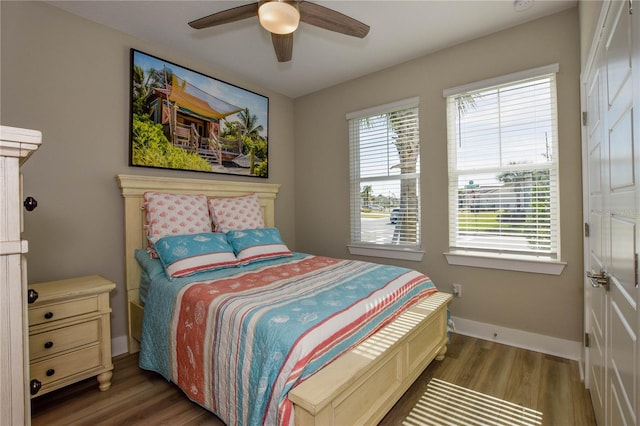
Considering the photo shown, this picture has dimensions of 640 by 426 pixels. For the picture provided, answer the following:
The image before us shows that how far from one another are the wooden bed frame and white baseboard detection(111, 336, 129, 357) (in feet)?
0.19

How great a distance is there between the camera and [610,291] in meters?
1.30

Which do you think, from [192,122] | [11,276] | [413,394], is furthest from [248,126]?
[413,394]

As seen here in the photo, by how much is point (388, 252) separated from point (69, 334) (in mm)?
2749

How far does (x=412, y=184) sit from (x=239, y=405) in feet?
8.28

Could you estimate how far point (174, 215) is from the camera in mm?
A: 2609

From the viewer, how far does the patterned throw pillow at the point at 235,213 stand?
2941 millimetres

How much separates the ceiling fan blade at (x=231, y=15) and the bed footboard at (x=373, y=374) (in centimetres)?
201

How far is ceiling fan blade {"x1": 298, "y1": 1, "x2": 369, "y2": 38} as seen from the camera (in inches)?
70.8

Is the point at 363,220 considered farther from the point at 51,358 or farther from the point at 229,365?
the point at 51,358

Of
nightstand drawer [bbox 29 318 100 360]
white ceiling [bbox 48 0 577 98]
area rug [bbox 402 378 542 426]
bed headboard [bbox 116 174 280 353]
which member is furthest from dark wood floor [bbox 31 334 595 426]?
white ceiling [bbox 48 0 577 98]

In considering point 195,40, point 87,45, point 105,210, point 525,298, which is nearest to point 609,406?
point 525,298

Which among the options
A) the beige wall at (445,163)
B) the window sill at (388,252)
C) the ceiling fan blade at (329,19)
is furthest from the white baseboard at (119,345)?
the ceiling fan blade at (329,19)

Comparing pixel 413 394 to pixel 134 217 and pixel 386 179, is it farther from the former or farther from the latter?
pixel 134 217

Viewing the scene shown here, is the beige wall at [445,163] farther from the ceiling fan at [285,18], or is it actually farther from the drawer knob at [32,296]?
the drawer knob at [32,296]
